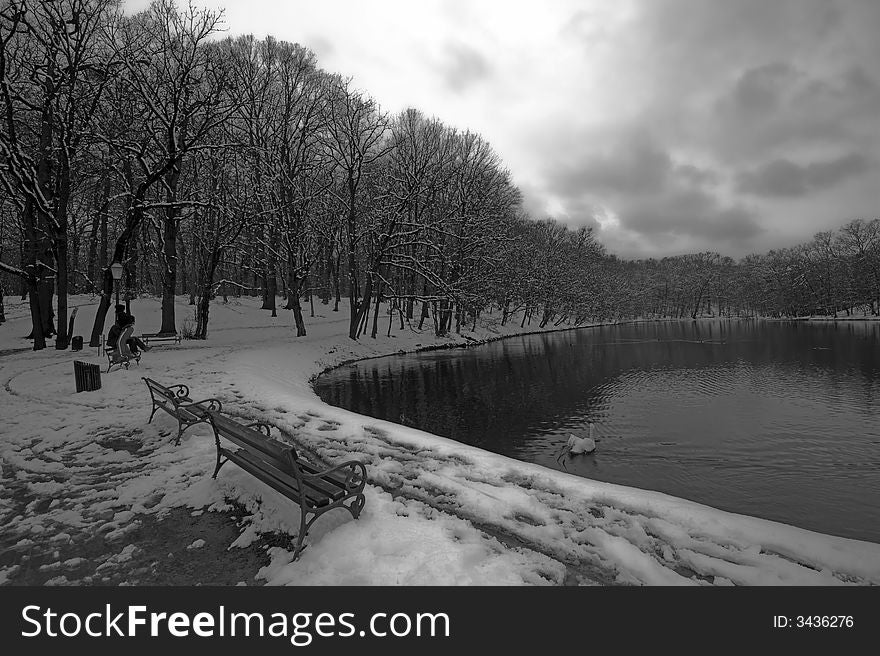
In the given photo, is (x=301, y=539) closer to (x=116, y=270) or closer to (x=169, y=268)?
(x=116, y=270)

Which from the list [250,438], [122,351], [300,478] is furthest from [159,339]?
[300,478]

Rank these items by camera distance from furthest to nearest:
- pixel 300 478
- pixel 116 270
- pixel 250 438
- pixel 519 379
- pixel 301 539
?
pixel 519 379 → pixel 116 270 → pixel 250 438 → pixel 300 478 → pixel 301 539

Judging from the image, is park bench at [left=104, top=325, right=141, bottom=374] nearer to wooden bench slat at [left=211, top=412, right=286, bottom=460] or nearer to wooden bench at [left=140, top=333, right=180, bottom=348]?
wooden bench at [left=140, top=333, right=180, bottom=348]

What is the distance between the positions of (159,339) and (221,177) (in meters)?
10.1

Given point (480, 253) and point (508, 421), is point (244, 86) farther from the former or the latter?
point (508, 421)

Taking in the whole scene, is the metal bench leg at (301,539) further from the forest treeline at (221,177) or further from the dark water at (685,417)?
the forest treeline at (221,177)

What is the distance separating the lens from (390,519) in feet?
15.2

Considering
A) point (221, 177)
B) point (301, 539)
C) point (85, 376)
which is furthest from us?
point (221, 177)

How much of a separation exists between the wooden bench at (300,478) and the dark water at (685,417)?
5971 millimetres

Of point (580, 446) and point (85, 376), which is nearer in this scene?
point (580, 446)

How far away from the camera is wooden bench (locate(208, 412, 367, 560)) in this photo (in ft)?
13.5

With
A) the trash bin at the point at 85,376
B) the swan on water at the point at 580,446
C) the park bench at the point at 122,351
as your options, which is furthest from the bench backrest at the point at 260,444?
the park bench at the point at 122,351

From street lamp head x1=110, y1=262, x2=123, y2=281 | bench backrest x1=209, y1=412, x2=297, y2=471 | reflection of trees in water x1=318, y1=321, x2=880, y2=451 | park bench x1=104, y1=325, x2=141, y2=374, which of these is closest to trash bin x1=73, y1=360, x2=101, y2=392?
park bench x1=104, y1=325, x2=141, y2=374

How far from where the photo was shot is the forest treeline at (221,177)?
1727 cm
